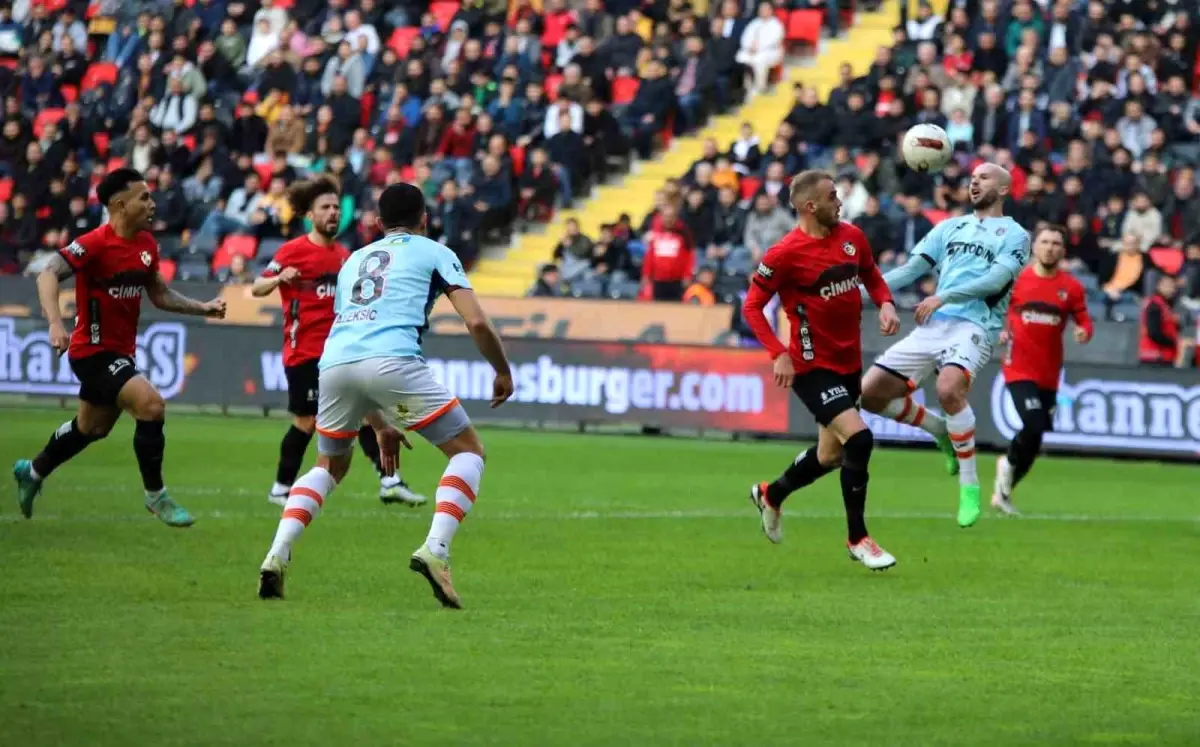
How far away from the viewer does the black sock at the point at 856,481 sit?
11.6 metres

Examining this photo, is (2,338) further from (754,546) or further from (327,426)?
(327,426)

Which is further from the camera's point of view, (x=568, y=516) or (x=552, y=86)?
(x=552, y=86)

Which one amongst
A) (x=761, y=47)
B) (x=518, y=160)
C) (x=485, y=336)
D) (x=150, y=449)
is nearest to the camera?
(x=485, y=336)

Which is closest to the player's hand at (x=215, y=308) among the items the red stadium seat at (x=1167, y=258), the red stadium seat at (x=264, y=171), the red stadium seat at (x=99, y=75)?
the red stadium seat at (x=1167, y=258)

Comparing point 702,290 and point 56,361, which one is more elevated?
point 702,290

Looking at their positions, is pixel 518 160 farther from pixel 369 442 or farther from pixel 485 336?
pixel 485 336

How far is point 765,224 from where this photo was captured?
2580 centimetres

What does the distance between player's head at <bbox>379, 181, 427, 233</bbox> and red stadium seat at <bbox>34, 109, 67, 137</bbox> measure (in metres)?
26.2

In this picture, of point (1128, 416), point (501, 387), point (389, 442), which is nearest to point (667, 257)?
point (1128, 416)

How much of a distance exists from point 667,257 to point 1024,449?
10.3m

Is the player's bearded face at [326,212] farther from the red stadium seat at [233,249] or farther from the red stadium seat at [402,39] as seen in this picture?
the red stadium seat at [402,39]

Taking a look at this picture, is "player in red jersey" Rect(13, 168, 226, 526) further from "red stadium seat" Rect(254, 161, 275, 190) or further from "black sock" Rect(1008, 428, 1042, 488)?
"red stadium seat" Rect(254, 161, 275, 190)

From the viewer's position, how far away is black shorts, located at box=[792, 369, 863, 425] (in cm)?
1172

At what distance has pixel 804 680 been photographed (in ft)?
26.0
